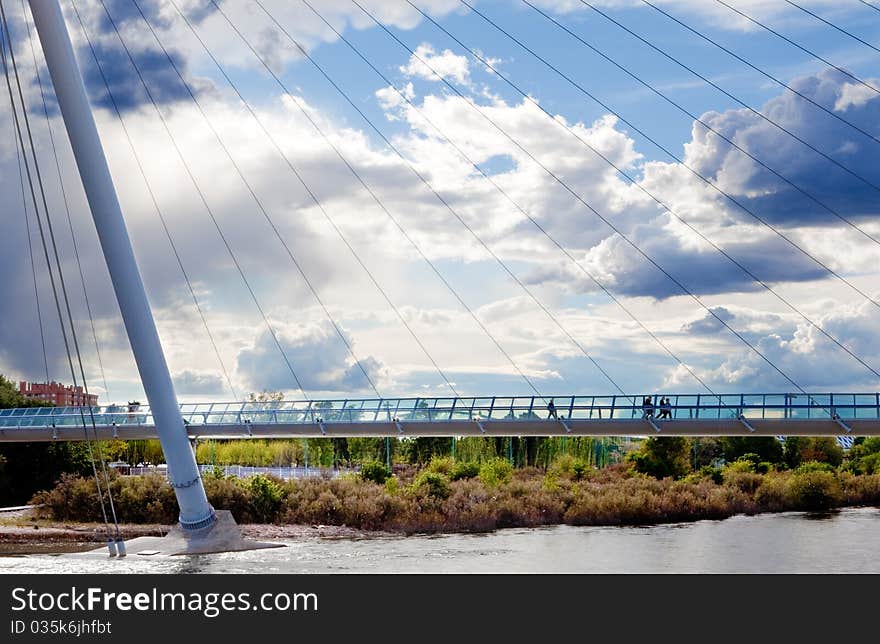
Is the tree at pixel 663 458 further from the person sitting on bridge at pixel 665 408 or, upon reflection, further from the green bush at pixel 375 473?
the person sitting on bridge at pixel 665 408

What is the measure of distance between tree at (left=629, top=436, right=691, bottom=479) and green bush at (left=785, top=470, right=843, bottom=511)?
6.48 meters

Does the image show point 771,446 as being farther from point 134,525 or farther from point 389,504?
point 134,525

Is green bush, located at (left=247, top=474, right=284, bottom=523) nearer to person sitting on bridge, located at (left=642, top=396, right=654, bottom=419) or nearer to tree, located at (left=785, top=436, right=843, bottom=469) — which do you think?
person sitting on bridge, located at (left=642, top=396, right=654, bottom=419)

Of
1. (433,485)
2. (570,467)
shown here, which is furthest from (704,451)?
(433,485)

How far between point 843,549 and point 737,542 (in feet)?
14.7

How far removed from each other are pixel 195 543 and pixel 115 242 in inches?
475

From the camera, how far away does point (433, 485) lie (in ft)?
193

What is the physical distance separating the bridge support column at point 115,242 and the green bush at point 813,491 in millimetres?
35581

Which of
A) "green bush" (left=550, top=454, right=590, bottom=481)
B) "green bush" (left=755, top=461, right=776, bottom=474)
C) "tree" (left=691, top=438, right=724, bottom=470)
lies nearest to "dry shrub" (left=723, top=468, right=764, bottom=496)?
"green bush" (left=755, top=461, right=776, bottom=474)

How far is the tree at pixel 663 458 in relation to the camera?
223 feet

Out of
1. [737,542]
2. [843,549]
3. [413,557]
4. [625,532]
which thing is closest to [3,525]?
[413,557]

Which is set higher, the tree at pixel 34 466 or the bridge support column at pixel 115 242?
the bridge support column at pixel 115 242

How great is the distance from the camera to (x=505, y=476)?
64688mm

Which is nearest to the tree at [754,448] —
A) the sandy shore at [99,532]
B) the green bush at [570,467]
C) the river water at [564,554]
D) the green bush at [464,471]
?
the green bush at [570,467]
